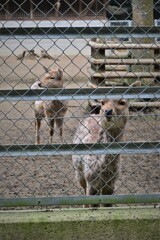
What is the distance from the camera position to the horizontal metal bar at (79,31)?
3756mm

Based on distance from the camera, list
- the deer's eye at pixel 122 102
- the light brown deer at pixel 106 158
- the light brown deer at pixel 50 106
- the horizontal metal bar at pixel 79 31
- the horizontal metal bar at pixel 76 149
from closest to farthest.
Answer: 1. the horizontal metal bar at pixel 79 31
2. the horizontal metal bar at pixel 76 149
3. the light brown deer at pixel 106 158
4. the deer's eye at pixel 122 102
5. the light brown deer at pixel 50 106

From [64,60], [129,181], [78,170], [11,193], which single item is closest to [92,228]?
[78,170]

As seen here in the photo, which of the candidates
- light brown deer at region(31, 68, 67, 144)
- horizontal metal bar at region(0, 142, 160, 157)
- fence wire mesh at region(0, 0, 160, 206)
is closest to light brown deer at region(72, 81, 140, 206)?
fence wire mesh at region(0, 0, 160, 206)

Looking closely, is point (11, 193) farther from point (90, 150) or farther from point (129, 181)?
point (90, 150)

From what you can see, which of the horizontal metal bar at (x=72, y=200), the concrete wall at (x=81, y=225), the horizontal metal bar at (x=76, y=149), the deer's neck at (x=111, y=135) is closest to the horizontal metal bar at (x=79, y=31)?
the horizontal metal bar at (x=76, y=149)

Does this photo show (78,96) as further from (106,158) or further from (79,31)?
(106,158)

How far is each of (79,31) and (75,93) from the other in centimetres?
42

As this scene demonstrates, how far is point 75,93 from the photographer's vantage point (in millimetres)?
3895

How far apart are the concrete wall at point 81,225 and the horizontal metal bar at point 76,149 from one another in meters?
0.41

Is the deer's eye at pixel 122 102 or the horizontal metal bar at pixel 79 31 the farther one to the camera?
the deer's eye at pixel 122 102

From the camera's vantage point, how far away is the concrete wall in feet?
12.6

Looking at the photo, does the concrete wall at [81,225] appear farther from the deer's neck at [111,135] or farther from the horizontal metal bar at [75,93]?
the deer's neck at [111,135]

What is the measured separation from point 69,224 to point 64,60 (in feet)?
55.7

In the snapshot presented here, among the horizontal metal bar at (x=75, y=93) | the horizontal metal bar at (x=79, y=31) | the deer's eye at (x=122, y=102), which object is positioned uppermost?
the horizontal metal bar at (x=79, y=31)
